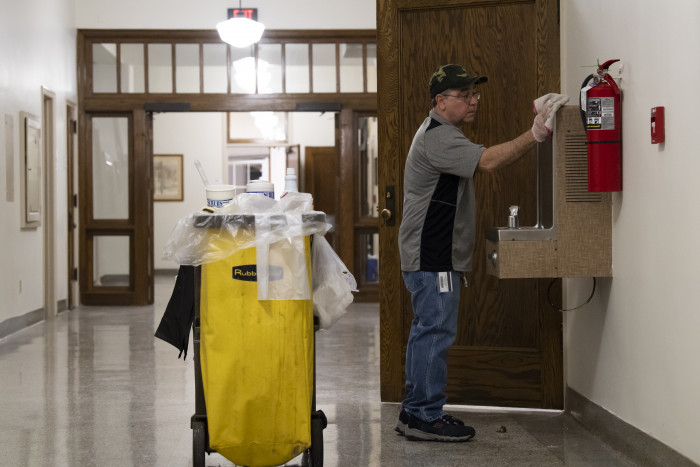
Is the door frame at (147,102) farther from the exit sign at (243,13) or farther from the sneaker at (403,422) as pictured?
the sneaker at (403,422)

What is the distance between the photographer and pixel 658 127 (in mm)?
2873

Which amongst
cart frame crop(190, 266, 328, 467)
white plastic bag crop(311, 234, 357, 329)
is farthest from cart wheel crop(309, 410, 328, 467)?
white plastic bag crop(311, 234, 357, 329)

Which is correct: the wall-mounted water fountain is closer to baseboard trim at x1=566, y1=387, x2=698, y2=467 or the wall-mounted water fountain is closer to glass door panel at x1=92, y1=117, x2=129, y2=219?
baseboard trim at x1=566, y1=387, x2=698, y2=467

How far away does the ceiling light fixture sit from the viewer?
785cm

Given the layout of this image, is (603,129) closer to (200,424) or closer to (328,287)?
(328,287)

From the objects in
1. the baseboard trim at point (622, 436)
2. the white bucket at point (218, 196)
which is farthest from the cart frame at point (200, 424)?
the baseboard trim at point (622, 436)

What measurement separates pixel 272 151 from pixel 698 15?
1159cm

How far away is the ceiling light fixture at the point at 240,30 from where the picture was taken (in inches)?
309

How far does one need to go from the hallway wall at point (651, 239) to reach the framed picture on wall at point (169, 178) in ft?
34.6

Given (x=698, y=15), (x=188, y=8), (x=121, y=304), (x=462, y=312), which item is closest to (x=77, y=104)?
(x=188, y=8)

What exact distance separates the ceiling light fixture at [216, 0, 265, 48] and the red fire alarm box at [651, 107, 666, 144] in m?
5.51

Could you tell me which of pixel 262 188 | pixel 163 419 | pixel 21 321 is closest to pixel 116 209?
pixel 21 321

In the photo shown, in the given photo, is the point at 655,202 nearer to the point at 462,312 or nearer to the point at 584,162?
the point at 584,162

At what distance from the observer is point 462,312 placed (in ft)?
13.5
